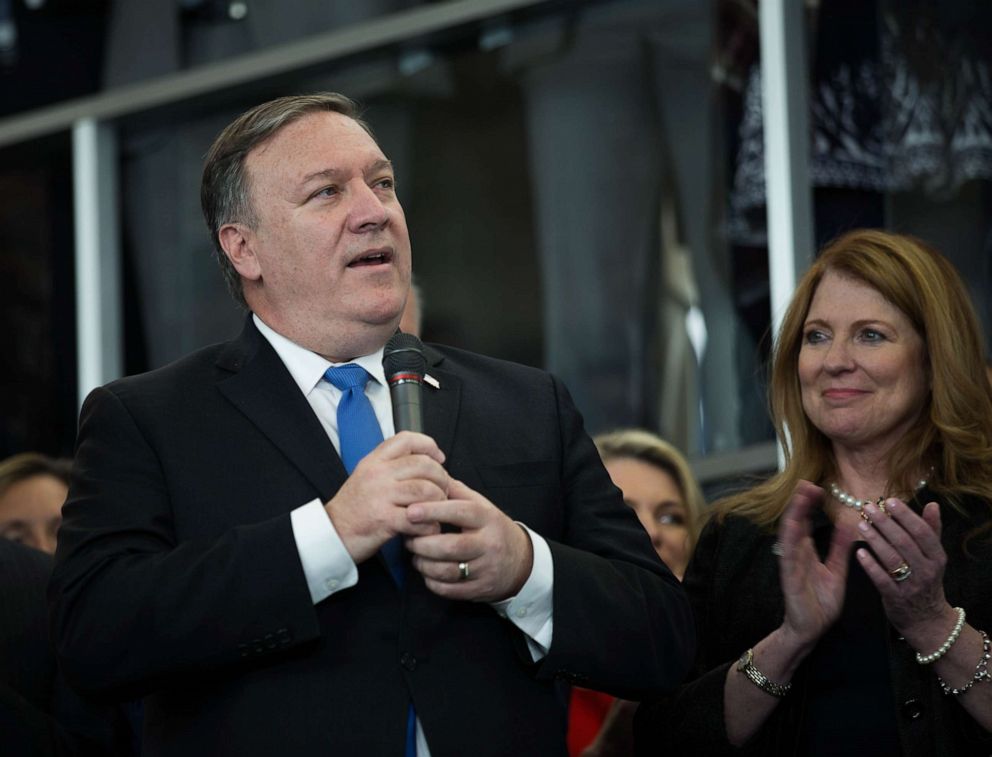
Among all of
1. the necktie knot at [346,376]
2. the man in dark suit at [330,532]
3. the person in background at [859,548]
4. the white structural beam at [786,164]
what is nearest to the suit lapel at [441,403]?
the man in dark suit at [330,532]

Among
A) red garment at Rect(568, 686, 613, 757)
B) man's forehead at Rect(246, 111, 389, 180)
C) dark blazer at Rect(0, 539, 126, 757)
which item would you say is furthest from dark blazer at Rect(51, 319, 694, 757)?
red garment at Rect(568, 686, 613, 757)

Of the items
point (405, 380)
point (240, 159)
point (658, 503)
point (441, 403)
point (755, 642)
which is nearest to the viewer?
point (405, 380)

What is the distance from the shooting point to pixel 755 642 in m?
3.41

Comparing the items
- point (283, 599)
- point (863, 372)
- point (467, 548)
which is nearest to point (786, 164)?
point (863, 372)

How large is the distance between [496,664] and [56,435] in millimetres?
4586

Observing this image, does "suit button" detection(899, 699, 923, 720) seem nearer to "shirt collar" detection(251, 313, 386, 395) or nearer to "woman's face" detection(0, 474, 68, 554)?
"shirt collar" detection(251, 313, 386, 395)

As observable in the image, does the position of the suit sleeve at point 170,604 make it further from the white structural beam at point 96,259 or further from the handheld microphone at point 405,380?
the white structural beam at point 96,259

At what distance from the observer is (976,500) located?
3.41 meters

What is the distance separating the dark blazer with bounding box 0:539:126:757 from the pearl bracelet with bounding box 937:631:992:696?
177cm

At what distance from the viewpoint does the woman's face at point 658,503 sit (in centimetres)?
459

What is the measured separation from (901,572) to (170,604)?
1316 millimetres

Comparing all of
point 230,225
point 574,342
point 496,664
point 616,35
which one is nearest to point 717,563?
point 496,664

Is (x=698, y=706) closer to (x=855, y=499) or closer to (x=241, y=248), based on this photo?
(x=855, y=499)

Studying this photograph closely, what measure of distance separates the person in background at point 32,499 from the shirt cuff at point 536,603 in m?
2.44
